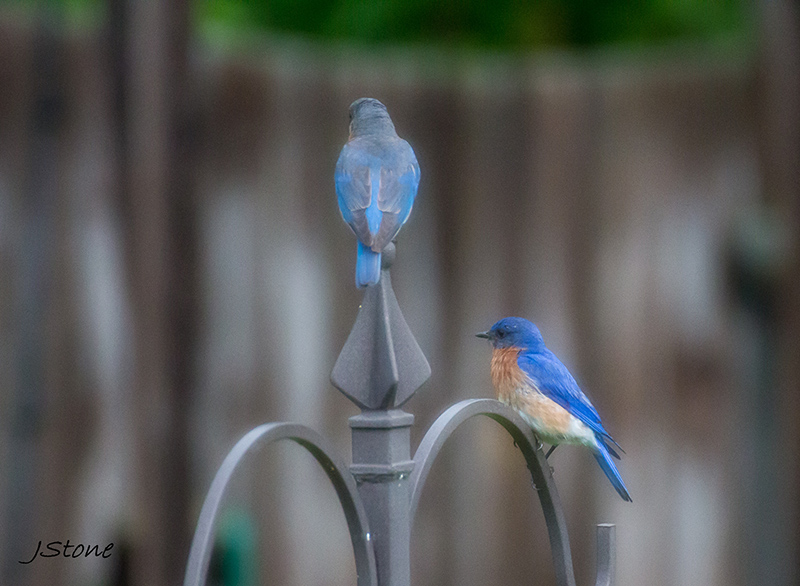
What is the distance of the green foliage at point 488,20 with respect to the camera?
272 cm

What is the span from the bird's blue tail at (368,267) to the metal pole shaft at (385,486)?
0.55 ft

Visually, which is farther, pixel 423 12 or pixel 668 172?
pixel 423 12

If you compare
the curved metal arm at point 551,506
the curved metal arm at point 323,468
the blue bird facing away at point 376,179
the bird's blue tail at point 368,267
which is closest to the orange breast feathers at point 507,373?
the curved metal arm at point 551,506

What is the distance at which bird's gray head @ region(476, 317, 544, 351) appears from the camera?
2.26m

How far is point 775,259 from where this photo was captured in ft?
7.79

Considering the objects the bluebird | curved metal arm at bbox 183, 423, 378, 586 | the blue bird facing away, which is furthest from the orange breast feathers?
curved metal arm at bbox 183, 423, 378, 586

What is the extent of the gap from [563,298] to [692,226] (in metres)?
0.39

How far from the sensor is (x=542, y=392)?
2.29 metres

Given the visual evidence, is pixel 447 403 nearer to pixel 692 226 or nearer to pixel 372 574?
pixel 692 226

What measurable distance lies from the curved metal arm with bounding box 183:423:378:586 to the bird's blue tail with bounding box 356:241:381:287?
0.85ft

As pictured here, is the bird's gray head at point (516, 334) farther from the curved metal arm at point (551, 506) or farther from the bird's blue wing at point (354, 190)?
the bird's blue wing at point (354, 190)

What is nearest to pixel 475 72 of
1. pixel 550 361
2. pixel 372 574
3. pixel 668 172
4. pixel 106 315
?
pixel 668 172

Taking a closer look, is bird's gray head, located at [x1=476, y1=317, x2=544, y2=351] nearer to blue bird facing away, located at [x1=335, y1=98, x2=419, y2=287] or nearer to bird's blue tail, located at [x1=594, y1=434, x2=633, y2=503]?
bird's blue tail, located at [x1=594, y1=434, x2=633, y2=503]

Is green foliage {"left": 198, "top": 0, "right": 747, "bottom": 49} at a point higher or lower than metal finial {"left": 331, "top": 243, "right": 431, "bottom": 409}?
higher
